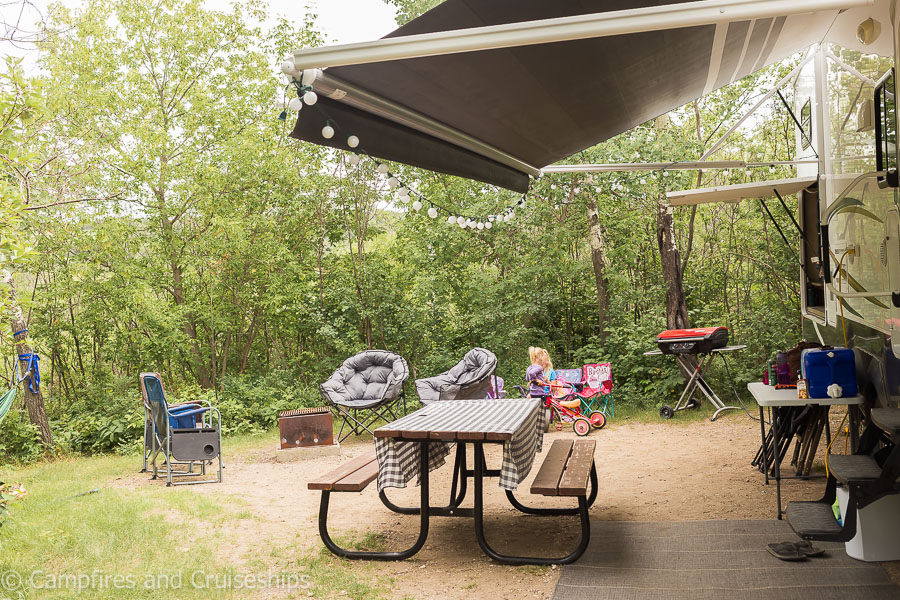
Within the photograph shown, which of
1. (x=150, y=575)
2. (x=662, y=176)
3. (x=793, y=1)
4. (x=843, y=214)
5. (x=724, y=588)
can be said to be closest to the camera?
(x=793, y=1)

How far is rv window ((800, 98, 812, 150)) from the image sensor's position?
17.2 feet

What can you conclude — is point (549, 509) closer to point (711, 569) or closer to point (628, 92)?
point (711, 569)

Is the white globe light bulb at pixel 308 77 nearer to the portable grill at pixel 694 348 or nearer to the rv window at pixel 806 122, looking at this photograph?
the rv window at pixel 806 122

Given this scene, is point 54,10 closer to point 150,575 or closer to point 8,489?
point 8,489

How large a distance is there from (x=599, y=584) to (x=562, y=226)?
21.7 feet

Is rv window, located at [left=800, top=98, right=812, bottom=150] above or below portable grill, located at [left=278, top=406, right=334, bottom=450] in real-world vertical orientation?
above

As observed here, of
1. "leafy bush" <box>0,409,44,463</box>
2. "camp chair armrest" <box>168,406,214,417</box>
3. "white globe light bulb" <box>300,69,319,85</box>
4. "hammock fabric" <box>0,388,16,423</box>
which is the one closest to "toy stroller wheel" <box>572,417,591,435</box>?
"camp chair armrest" <box>168,406,214,417</box>

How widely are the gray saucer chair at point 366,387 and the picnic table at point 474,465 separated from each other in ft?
9.64

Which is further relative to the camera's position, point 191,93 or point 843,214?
point 191,93

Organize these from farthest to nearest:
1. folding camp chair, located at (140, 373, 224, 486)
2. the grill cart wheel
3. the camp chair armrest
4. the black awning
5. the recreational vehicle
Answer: the grill cart wheel → the camp chair armrest → folding camp chair, located at (140, 373, 224, 486) → the black awning → the recreational vehicle

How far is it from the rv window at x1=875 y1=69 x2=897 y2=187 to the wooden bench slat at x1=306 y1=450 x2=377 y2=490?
113 inches

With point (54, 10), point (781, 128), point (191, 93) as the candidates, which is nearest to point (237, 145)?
point (191, 93)

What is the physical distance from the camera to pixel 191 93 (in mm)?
9305

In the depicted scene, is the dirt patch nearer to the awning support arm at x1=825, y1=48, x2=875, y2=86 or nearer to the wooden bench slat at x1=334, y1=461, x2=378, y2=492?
the wooden bench slat at x1=334, y1=461, x2=378, y2=492
